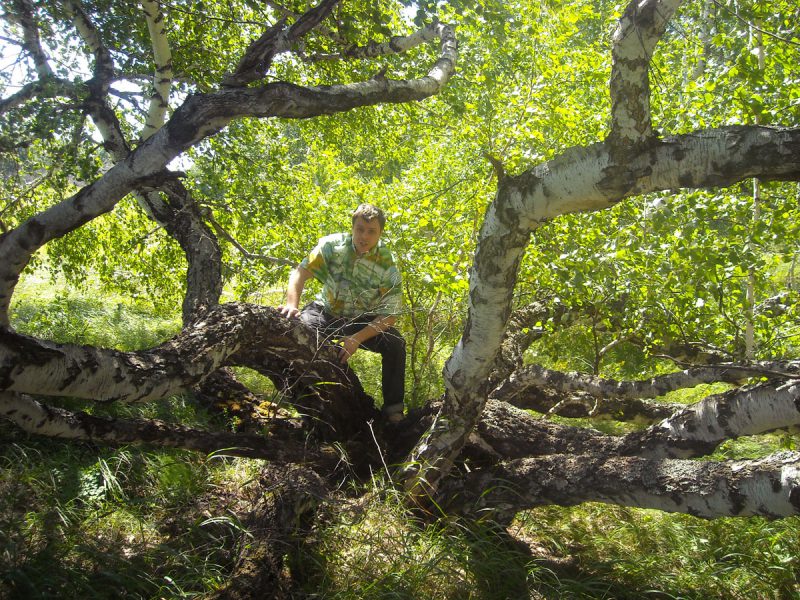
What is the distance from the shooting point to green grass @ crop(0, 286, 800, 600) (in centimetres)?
246

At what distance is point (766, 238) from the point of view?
12.5ft

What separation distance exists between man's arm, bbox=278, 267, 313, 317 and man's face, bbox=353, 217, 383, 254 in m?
0.42

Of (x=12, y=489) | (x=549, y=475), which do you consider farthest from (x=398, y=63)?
(x=12, y=489)

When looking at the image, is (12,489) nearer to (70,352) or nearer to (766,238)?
(70,352)

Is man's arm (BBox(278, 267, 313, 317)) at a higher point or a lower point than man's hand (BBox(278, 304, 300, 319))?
higher

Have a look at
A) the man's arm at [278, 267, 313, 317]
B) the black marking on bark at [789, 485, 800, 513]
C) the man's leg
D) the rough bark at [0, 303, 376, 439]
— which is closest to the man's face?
the man's arm at [278, 267, 313, 317]

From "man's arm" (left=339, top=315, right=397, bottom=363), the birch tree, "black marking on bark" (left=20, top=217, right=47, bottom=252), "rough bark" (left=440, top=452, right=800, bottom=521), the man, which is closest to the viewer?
the birch tree

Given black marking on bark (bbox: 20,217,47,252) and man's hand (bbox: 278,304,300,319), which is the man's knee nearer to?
man's hand (bbox: 278,304,300,319)

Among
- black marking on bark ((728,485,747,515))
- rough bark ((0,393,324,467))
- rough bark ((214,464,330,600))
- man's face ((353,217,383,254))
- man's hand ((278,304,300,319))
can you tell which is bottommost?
rough bark ((214,464,330,600))

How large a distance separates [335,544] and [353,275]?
1.74 meters

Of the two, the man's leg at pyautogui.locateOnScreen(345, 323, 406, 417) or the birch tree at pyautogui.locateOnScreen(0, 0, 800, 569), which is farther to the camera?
the man's leg at pyautogui.locateOnScreen(345, 323, 406, 417)

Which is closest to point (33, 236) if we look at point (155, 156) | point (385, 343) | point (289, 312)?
point (155, 156)

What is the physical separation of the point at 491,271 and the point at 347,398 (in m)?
1.71

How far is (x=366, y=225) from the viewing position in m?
3.62
